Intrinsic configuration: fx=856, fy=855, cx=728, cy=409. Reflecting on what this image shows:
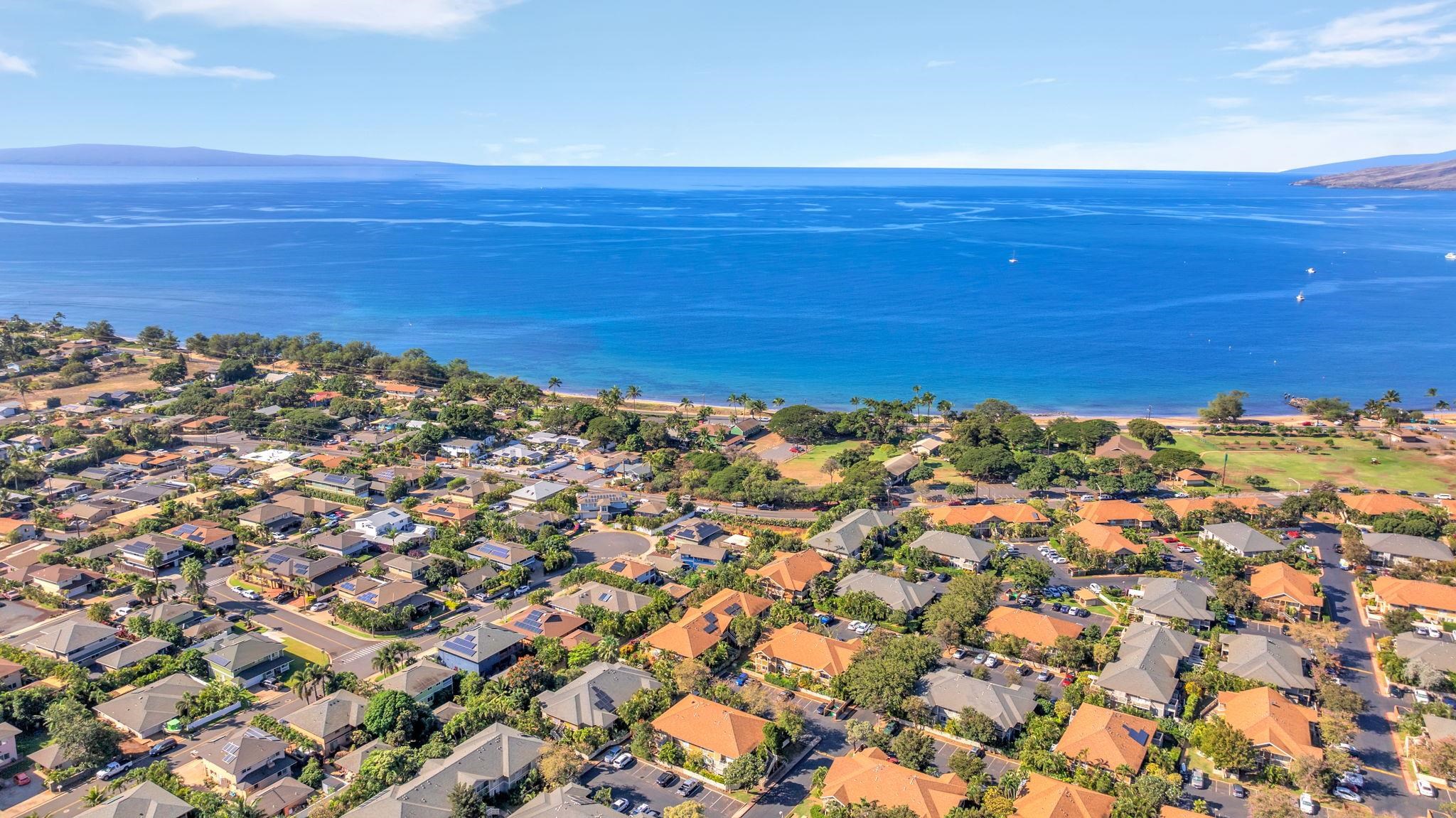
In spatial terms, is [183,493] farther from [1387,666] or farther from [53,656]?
[1387,666]

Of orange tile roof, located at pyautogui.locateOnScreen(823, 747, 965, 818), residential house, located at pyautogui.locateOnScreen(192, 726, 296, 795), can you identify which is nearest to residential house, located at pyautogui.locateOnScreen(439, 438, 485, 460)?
residential house, located at pyautogui.locateOnScreen(192, 726, 296, 795)

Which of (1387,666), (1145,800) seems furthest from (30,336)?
(1387,666)

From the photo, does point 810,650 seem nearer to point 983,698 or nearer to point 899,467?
point 983,698

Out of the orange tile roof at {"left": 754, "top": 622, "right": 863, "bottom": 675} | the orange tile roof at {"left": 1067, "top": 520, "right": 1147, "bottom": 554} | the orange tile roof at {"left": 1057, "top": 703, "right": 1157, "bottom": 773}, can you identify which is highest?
the orange tile roof at {"left": 1067, "top": 520, "right": 1147, "bottom": 554}

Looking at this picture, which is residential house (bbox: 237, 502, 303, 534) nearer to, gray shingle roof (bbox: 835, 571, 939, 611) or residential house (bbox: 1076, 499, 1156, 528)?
gray shingle roof (bbox: 835, 571, 939, 611)

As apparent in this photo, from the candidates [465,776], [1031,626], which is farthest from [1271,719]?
[465,776]

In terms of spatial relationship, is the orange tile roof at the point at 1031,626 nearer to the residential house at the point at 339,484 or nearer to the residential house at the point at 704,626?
the residential house at the point at 704,626
